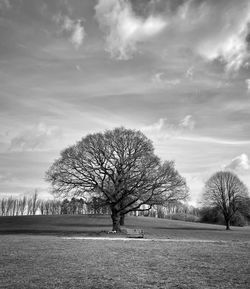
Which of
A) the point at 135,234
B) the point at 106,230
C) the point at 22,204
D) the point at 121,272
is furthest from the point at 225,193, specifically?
the point at 22,204

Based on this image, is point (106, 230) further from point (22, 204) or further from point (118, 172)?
point (22, 204)

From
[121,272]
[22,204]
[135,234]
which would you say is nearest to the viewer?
[121,272]

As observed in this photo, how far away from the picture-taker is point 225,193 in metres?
69.2

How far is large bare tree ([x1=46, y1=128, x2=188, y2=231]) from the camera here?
124 feet

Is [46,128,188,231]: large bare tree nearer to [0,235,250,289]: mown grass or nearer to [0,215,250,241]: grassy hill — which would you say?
[0,215,250,241]: grassy hill

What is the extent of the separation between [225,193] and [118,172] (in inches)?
1627

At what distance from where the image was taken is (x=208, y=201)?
70.0 m

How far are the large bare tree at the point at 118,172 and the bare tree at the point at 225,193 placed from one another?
3448cm

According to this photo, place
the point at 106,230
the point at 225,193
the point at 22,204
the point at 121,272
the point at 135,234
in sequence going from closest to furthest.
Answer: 1. the point at 121,272
2. the point at 135,234
3. the point at 106,230
4. the point at 225,193
5. the point at 22,204

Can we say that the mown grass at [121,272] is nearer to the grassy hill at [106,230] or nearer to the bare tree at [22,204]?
the grassy hill at [106,230]

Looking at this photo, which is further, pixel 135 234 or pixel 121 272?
pixel 135 234

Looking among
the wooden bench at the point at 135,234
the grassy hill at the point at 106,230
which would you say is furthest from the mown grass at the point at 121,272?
the grassy hill at the point at 106,230

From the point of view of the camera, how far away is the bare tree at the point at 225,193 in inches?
2670

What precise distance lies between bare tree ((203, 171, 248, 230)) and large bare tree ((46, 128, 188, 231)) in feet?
113
